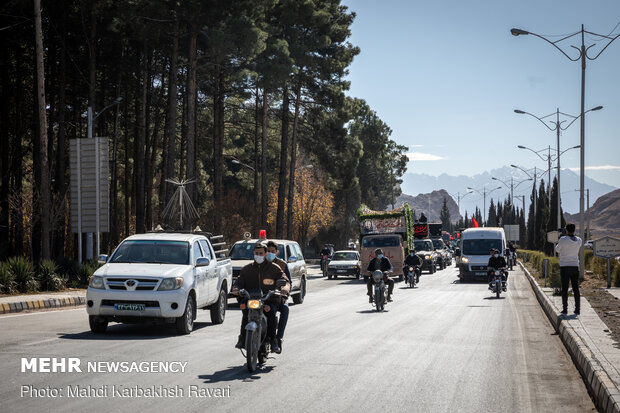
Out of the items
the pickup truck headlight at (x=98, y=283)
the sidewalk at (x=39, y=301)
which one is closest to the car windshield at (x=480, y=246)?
the sidewalk at (x=39, y=301)

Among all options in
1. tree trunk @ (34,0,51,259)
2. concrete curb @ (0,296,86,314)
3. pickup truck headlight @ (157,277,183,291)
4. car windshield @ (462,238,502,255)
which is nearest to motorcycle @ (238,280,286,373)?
pickup truck headlight @ (157,277,183,291)

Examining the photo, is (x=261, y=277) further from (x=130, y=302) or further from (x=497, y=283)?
(x=497, y=283)

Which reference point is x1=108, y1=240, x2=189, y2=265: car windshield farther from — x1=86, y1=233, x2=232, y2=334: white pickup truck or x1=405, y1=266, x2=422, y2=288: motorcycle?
x1=405, y1=266, x2=422, y2=288: motorcycle

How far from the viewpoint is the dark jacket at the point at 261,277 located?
34.5ft

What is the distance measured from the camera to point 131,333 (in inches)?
578

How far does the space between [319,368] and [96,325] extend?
18.2ft

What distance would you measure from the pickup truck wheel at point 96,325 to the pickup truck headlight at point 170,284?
4.05ft

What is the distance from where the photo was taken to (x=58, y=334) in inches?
552

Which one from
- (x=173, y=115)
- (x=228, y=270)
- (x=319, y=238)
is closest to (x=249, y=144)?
(x=319, y=238)

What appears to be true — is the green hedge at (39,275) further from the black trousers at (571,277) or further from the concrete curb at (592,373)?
the concrete curb at (592,373)

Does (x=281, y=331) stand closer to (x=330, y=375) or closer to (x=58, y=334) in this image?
(x=330, y=375)

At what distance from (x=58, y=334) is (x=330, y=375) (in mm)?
6305

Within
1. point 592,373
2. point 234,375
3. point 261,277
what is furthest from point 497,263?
point 234,375

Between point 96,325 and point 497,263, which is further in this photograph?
point 497,263
